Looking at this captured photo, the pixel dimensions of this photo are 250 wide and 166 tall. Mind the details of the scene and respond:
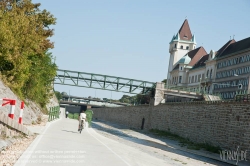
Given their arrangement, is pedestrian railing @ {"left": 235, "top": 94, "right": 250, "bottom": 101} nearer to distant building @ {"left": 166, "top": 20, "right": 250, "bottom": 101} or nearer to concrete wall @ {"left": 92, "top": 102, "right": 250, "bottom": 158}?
concrete wall @ {"left": 92, "top": 102, "right": 250, "bottom": 158}

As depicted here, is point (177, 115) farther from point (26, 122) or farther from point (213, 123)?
point (26, 122)

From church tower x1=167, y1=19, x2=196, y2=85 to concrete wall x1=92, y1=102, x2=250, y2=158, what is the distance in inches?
2747

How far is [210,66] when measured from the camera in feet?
314

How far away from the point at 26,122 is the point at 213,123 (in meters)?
18.3

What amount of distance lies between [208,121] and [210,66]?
192 ft

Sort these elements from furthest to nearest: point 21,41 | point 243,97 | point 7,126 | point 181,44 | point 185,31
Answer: point 185,31
point 181,44
point 243,97
point 21,41
point 7,126

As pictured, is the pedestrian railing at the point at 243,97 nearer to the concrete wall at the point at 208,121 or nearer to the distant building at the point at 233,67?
the concrete wall at the point at 208,121

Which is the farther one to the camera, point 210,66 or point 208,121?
point 210,66

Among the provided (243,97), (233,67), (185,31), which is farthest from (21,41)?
(185,31)

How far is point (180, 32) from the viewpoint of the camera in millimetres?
138250

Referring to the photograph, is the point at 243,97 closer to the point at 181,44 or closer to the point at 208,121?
the point at 208,121

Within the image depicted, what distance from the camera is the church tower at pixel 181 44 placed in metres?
134

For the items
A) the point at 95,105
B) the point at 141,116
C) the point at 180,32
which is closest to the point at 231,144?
the point at 141,116

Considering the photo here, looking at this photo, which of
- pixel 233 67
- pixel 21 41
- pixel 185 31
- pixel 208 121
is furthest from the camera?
pixel 185 31
